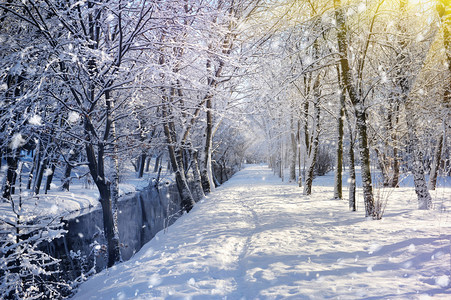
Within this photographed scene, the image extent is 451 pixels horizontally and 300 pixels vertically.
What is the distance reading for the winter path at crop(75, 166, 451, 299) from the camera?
3.68 m

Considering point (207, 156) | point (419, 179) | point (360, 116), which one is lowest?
point (419, 179)

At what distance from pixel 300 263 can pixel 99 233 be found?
6.66 m

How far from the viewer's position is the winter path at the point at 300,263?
12.1ft

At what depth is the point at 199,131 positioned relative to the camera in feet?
84.9

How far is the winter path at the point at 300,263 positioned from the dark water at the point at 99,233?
268cm

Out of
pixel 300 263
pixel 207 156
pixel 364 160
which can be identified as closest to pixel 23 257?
pixel 300 263

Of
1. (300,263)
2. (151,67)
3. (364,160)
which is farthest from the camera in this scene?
Result: (364,160)

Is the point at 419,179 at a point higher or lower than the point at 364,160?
lower

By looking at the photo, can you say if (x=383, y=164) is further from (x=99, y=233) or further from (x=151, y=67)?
(x=99, y=233)

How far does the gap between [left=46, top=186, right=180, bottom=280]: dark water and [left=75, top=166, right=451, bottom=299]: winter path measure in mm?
2676

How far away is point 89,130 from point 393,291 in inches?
252

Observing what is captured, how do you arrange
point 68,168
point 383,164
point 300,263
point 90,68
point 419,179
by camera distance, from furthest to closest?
1. point 68,168
2. point 383,164
3. point 419,179
4. point 90,68
5. point 300,263

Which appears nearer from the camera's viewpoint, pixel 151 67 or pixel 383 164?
pixel 151 67

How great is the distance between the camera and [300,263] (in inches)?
180
